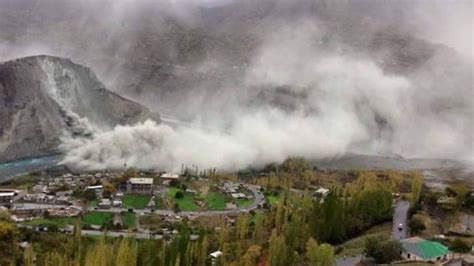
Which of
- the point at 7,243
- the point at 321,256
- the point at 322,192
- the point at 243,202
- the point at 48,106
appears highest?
the point at 48,106

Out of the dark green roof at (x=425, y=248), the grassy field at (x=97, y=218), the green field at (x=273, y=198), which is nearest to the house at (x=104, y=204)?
the grassy field at (x=97, y=218)

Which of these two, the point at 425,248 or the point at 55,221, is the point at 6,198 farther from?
the point at 425,248

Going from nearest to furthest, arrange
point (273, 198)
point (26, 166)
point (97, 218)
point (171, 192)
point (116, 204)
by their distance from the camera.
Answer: point (97, 218) → point (116, 204) → point (171, 192) → point (273, 198) → point (26, 166)

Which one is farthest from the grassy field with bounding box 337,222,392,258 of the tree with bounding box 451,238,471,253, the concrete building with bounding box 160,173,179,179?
the concrete building with bounding box 160,173,179,179

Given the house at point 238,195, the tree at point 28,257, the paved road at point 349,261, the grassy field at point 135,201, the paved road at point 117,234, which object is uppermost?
the house at point 238,195

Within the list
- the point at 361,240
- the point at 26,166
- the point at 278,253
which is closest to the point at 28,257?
the point at 278,253

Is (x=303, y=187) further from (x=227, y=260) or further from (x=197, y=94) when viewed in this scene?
(x=197, y=94)

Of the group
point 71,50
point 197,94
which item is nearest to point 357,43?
point 197,94

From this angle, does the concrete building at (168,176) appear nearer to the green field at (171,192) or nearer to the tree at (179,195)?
the green field at (171,192)
